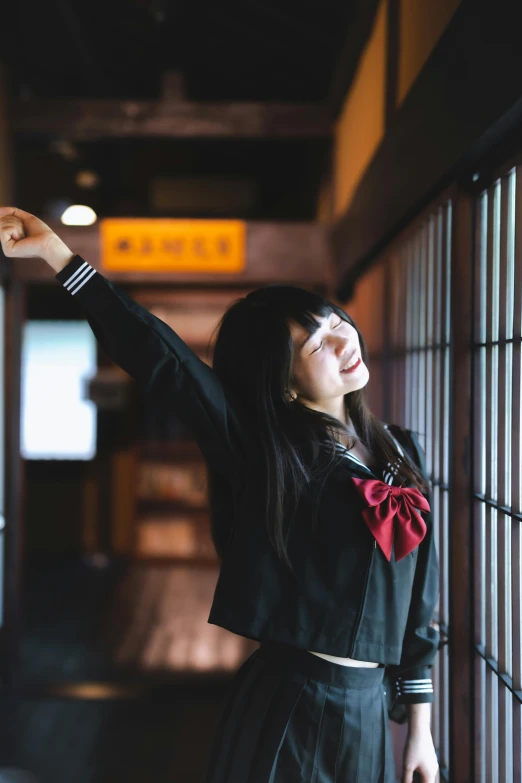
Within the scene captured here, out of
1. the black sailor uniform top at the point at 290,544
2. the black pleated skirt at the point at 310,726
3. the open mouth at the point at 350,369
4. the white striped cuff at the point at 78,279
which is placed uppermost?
the white striped cuff at the point at 78,279

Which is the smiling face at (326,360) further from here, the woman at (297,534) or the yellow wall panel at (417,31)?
the yellow wall panel at (417,31)

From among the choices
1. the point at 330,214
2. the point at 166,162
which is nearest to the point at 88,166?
the point at 166,162

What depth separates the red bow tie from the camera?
122 cm

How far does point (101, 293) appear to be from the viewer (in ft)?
4.05

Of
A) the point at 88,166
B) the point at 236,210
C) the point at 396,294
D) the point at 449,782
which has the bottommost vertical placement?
the point at 449,782

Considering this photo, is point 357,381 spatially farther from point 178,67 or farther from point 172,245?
point 178,67

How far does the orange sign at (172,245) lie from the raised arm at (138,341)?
98.9 inches

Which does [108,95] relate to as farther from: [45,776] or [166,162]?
[45,776]

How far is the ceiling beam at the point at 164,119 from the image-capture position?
3.78 meters

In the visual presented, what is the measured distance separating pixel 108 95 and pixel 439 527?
4377 millimetres

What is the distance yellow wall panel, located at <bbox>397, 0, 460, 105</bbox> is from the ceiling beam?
5.31 feet

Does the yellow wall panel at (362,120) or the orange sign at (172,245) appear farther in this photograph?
the orange sign at (172,245)

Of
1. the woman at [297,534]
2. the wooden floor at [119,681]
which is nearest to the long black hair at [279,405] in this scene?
the woman at [297,534]

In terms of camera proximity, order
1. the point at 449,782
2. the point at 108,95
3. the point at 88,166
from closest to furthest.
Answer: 1. the point at 449,782
2. the point at 108,95
3. the point at 88,166
